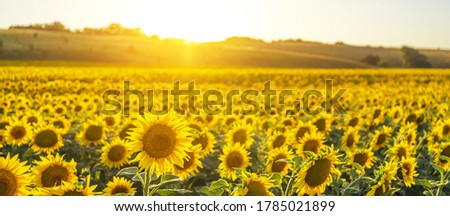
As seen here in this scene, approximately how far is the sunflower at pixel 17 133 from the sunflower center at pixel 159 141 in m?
2.41

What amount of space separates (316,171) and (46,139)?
2841mm

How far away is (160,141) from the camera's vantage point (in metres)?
3.10

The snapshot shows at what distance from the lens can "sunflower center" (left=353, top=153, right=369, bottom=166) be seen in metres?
4.36

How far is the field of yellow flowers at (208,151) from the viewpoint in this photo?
120 inches

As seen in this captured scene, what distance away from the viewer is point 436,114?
7023mm

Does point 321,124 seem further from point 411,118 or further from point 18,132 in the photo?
point 18,132

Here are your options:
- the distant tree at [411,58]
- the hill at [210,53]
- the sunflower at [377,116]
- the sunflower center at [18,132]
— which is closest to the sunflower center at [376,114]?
the sunflower at [377,116]

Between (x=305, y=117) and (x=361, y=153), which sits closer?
(x=361, y=153)

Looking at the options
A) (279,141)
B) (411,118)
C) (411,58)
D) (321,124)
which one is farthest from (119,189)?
(411,58)

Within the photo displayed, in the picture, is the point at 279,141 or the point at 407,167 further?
the point at 279,141

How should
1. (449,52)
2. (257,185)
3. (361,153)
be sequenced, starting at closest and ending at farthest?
(257,185), (361,153), (449,52)
